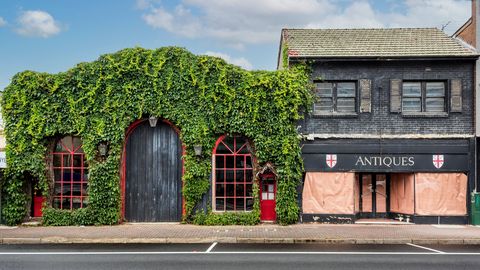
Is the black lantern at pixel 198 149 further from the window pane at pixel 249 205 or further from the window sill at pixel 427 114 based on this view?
the window sill at pixel 427 114

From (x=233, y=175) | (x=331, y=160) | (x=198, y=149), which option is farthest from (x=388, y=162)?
(x=198, y=149)

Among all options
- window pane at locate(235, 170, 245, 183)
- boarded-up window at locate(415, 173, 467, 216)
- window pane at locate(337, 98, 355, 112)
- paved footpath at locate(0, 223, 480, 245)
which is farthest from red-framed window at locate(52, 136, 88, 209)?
boarded-up window at locate(415, 173, 467, 216)

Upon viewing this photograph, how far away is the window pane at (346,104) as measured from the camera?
753 inches

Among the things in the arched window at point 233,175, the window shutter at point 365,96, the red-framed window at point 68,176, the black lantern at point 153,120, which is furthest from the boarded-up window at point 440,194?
the red-framed window at point 68,176

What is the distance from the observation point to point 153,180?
18828mm

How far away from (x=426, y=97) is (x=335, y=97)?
3.20 meters

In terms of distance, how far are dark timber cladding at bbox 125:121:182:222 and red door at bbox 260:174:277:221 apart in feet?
9.39

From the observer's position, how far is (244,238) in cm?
1526

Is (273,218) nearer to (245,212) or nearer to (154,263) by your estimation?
(245,212)

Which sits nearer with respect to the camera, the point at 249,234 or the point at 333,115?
the point at 249,234

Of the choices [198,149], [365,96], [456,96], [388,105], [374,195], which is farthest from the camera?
[374,195]

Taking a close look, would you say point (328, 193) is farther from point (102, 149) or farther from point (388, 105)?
point (102, 149)

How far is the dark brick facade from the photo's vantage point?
1889 cm

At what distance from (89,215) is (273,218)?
20.7ft
